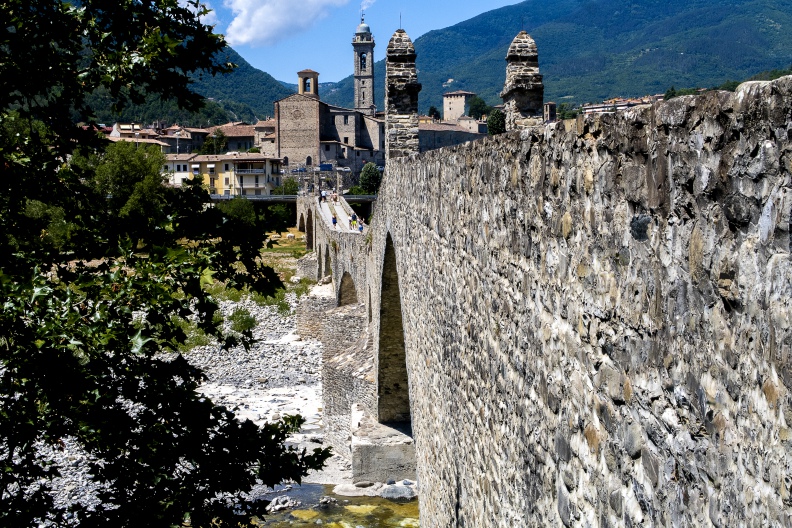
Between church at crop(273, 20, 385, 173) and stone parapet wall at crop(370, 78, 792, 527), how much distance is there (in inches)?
3354

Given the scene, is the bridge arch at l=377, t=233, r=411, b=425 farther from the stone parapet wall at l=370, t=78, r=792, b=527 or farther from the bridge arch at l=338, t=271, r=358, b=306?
the stone parapet wall at l=370, t=78, r=792, b=527

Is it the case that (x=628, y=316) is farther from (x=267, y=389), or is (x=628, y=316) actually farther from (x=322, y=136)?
(x=322, y=136)

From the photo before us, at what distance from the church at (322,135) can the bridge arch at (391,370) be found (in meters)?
72.4

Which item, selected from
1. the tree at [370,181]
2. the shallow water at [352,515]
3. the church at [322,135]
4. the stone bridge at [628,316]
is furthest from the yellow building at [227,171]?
the stone bridge at [628,316]

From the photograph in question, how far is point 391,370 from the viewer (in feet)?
57.4

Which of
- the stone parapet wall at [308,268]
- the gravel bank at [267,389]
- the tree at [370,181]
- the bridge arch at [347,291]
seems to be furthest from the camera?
the tree at [370,181]

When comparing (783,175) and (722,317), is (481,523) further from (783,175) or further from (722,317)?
(783,175)

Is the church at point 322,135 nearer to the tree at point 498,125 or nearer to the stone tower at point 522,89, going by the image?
the tree at point 498,125

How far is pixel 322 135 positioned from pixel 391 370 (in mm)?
79570

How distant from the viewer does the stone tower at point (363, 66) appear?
129500mm

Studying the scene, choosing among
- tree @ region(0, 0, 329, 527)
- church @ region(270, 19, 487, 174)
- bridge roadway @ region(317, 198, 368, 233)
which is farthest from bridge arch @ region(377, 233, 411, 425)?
church @ region(270, 19, 487, 174)

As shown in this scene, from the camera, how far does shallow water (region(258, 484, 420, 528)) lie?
14.9 metres

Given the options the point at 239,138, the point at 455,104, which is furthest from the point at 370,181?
the point at 455,104

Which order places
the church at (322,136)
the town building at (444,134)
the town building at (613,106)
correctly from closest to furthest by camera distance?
the town building at (613,106) < the town building at (444,134) < the church at (322,136)
